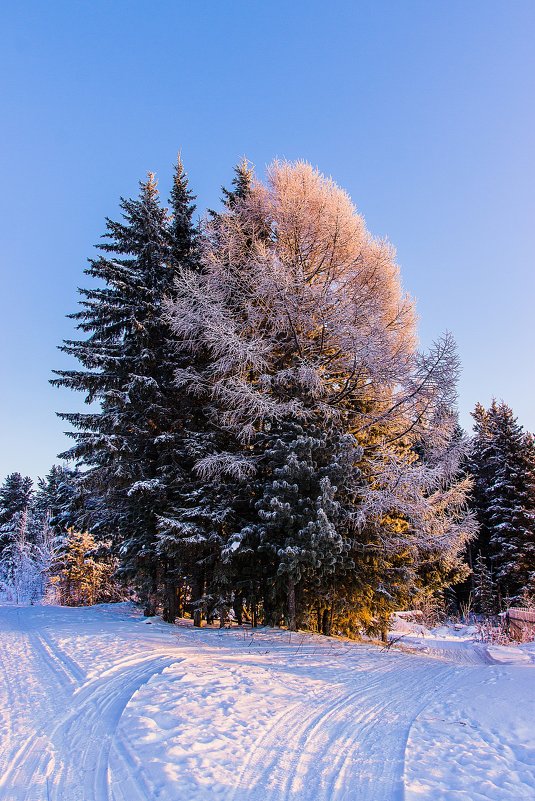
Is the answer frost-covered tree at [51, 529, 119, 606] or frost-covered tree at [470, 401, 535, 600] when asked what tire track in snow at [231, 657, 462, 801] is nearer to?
frost-covered tree at [51, 529, 119, 606]

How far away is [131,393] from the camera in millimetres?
11852

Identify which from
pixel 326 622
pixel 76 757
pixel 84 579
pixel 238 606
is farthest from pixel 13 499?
pixel 76 757

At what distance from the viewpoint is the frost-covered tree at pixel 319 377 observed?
9516 millimetres

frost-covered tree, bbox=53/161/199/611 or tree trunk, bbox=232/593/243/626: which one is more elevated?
frost-covered tree, bbox=53/161/199/611

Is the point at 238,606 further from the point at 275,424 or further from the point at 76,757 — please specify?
the point at 76,757

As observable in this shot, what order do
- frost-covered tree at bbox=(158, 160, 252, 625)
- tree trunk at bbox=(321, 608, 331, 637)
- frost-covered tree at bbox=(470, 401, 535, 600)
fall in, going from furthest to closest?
frost-covered tree at bbox=(470, 401, 535, 600) < tree trunk at bbox=(321, 608, 331, 637) < frost-covered tree at bbox=(158, 160, 252, 625)

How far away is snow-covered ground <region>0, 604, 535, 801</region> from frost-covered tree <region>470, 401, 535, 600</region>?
20.1 m

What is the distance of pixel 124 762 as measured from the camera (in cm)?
341

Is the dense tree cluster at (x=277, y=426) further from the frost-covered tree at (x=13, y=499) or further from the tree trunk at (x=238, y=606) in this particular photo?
the frost-covered tree at (x=13, y=499)

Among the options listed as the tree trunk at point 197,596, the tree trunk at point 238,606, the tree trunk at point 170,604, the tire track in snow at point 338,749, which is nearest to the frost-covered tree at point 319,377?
the tree trunk at point 238,606

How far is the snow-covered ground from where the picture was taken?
10.2 ft

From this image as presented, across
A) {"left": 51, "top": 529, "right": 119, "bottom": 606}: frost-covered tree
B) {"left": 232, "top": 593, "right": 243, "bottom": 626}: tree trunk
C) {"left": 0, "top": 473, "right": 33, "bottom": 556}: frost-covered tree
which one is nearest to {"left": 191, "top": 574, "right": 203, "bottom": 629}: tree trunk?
{"left": 232, "top": 593, "right": 243, "bottom": 626}: tree trunk

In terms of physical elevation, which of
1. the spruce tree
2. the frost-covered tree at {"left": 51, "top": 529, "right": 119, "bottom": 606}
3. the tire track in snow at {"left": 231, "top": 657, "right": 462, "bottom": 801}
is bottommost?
the spruce tree

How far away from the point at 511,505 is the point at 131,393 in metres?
23.9
